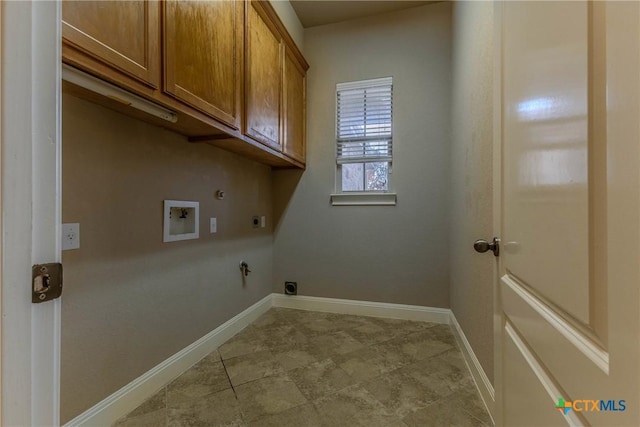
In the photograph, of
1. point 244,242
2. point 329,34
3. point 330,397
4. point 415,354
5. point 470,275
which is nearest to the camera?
point 330,397

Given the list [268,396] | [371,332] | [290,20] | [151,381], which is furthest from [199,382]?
[290,20]

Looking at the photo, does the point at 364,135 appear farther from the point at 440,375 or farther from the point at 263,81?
the point at 440,375

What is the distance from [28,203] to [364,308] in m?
2.65

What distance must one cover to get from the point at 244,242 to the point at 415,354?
5.33ft

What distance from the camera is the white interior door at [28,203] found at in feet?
1.37

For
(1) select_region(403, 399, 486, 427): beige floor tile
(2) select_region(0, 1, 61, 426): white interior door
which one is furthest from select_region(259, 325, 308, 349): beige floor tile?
(2) select_region(0, 1, 61, 426): white interior door

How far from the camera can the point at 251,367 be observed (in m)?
1.81

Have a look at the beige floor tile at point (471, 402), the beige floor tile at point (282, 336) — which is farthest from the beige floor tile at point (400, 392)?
the beige floor tile at point (282, 336)

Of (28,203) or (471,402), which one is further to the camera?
(471,402)

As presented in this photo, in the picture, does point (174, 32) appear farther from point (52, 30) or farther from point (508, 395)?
point (508, 395)

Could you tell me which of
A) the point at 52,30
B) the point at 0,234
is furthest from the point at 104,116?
the point at 0,234

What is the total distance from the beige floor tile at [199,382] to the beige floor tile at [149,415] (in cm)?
5

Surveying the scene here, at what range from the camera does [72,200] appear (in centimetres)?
118

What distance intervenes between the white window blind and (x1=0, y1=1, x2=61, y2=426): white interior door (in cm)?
252
